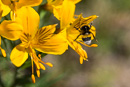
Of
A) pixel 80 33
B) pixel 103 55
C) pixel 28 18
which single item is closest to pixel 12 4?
pixel 28 18

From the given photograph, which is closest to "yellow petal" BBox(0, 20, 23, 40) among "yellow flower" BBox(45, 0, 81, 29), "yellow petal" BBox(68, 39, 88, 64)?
"yellow flower" BBox(45, 0, 81, 29)

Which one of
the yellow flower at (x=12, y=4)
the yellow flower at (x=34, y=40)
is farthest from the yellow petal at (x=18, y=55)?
the yellow flower at (x=12, y=4)

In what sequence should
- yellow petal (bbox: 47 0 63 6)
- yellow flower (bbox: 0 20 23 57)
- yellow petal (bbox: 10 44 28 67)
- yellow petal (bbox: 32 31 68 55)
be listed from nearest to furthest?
1. yellow flower (bbox: 0 20 23 57)
2. yellow petal (bbox: 10 44 28 67)
3. yellow petal (bbox: 32 31 68 55)
4. yellow petal (bbox: 47 0 63 6)

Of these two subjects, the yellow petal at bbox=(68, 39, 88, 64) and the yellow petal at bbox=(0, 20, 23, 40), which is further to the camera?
the yellow petal at bbox=(68, 39, 88, 64)

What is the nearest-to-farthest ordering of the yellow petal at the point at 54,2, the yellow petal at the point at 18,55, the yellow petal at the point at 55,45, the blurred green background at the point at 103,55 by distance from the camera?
the yellow petal at the point at 18,55
the yellow petal at the point at 55,45
the yellow petal at the point at 54,2
the blurred green background at the point at 103,55

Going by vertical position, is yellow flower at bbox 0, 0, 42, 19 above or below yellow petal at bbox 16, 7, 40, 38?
above

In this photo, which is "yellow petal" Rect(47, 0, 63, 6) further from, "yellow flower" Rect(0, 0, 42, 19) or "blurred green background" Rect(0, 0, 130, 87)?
"blurred green background" Rect(0, 0, 130, 87)

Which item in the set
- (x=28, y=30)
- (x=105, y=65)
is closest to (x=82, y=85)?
(x=105, y=65)

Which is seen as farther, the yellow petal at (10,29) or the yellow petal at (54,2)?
the yellow petal at (54,2)

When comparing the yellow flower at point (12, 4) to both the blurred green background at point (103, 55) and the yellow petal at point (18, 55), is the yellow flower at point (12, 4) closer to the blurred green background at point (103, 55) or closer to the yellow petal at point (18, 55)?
the yellow petal at point (18, 55)
